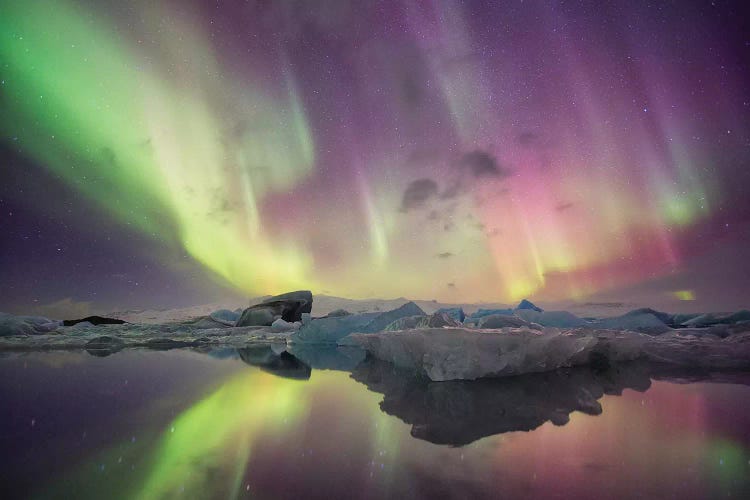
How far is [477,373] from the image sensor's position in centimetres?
401

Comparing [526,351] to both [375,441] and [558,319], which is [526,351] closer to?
[375,441]

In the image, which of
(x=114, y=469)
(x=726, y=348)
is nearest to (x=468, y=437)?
(x=114, y=469)

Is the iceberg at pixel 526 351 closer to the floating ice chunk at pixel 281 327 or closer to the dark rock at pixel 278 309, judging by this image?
the floating ice chunk at pixel 281 327

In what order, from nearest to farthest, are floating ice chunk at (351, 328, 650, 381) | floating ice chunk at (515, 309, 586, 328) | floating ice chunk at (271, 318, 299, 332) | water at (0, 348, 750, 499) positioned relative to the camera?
water at (0, 348, 750, 499), floating ice chunk at (351, 328, 650, 381), floating ice chunk at (515, 309, 586, 328), floating ice chunk at (271, 318, 299, 332)

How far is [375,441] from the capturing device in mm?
1780

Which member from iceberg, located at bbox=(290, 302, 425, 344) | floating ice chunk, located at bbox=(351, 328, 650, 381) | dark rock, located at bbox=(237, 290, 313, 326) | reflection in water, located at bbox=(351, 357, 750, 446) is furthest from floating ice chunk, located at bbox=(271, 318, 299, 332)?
reflection in water, located at bbox=(351, 357, 750, 446)

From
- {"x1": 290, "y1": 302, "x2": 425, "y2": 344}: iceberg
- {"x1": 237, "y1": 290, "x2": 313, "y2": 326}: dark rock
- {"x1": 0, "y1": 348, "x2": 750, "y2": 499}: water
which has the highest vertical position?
{"x1": 237, "y1": 290, "x2": 313, "y2": 326}: dark rock

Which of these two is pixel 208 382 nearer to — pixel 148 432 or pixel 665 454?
pixel 148 432

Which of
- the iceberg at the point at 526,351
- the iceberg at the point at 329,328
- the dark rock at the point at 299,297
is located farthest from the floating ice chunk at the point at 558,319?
the dark rock at the point at 299,297

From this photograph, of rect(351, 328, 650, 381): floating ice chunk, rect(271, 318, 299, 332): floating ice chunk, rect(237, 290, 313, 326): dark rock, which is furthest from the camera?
rect(237, 290, 313, 326): dark rock

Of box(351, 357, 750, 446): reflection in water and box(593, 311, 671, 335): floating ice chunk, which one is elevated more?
box(593, 311, 671, 335): floating ice chunk

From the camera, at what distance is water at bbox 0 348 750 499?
49.8 inches

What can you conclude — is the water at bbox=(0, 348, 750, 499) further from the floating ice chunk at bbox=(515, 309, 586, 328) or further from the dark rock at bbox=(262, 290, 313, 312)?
the dark rock at bbox=(262, 290, 313, 312)

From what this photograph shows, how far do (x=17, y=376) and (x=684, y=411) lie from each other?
618 centimetres
